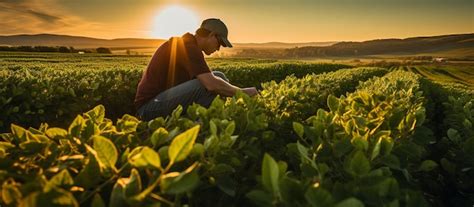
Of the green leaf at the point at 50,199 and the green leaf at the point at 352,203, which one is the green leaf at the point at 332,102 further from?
the green leaf at the point at 50,199

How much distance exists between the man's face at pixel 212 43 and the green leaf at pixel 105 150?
4.14m

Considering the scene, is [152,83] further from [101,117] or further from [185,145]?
[185,145]

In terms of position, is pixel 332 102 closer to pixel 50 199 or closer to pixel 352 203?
pixel 352 203

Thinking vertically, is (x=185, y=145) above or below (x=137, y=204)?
above

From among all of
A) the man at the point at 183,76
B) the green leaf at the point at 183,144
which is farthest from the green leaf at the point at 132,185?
the man at the point at 183,76

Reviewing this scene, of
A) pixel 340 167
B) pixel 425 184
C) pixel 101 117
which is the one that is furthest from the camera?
pixel 425 184

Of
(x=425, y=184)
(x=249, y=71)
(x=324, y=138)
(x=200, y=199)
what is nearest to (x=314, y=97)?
(x=425, y=184)

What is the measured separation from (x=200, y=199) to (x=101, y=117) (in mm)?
726

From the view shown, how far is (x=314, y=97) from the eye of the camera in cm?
423

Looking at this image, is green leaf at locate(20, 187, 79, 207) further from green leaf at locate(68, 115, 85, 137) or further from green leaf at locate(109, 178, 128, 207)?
green leaf at locate(68, 115, 85, 137)

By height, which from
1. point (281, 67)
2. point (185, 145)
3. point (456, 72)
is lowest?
point (456, 72)

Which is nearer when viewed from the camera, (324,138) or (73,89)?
(324,138)

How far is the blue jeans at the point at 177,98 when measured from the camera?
5.03 m

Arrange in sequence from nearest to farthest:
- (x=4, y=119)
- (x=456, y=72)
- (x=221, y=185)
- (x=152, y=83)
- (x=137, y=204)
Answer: (x=137, y=204) < (x=221, y=185) < (x=152, y=83) < (x=4, y=119) < (x=456, y=72)
